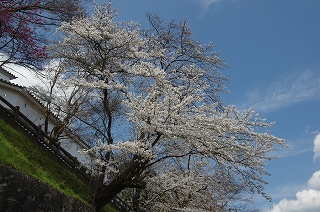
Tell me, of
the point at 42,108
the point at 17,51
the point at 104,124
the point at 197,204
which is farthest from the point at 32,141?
the point at 42,108

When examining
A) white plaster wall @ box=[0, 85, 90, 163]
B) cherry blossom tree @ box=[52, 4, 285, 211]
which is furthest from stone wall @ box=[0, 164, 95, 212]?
white plaster wall @ box=[0, 85, 90, 163]

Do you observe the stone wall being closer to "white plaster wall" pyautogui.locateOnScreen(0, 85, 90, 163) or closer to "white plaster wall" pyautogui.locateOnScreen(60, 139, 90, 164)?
"white plaster wall" pyautogui.locateOnScreen(0, 85, 90, 163)

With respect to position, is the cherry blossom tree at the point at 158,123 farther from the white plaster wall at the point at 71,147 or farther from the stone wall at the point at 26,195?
the white plaster wall at the point at 71,147

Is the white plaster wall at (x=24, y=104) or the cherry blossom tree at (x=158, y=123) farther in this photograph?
the white plaster wall at (x=24, y=104)

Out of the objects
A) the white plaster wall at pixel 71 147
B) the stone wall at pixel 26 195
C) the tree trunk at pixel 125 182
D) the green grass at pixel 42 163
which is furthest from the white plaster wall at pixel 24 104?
the stone wall at pixel 26 195

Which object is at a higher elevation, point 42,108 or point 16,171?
point 42,108

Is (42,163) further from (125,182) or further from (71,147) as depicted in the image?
(71,147)

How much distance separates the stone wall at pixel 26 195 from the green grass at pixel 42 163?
2.09 m

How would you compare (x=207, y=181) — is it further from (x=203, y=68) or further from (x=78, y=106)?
(x=78, y=106)

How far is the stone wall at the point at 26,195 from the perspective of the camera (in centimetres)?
909

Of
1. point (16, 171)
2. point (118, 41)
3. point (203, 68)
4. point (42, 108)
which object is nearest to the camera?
point (16, 171)

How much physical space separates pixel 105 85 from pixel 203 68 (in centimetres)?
588

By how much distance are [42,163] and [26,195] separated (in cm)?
600

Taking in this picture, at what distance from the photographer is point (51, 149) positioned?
1766 centimetres
